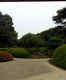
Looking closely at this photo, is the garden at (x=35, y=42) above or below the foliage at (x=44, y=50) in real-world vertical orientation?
above

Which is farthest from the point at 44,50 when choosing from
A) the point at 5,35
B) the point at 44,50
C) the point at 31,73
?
the point at 31,73

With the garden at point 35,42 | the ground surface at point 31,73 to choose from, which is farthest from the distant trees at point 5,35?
the ground surface at point 31,73

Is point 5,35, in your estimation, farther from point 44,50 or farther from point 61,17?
point 61,17

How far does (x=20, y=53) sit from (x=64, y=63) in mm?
5511

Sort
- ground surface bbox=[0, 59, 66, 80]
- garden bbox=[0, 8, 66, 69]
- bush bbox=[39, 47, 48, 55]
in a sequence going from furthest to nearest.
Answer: bush bbox=[39, 47, 48, 55] → garden bbox=[0, 8, 66, 69] → ground surface bbox=[0, 59, 66, 80]

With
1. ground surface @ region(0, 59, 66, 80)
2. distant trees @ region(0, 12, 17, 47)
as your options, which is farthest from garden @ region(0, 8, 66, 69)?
ground surface @ region(0, 59, 66, 80)

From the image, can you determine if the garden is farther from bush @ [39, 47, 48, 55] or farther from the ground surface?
the ground surface

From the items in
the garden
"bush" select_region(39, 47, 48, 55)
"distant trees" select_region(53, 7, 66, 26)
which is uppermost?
"distant trees" select_region(53, 7, 66, 26)

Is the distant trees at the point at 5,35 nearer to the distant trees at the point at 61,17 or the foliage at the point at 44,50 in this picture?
the foliage at the point at 44,50

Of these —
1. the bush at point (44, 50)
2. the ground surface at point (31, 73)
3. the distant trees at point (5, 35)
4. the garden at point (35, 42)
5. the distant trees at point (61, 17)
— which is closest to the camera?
the ground surface at point (31, 73)

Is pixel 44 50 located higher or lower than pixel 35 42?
lower

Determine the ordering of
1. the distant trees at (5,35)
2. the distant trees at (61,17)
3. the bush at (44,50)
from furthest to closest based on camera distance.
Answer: the distant trees at (61,17)
the distant trees at (5,35)
the bush at (44,50)

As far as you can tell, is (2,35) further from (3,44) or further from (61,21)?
(61,21)

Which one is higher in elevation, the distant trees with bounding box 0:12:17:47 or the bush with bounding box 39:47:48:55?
the distant trees with bounding box 0:12:17:47
